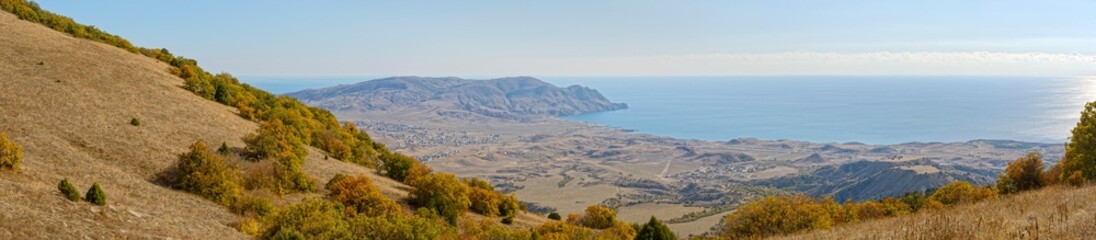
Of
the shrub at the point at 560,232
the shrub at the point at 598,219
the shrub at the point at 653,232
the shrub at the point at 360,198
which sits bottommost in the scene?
the shrub at the point at 598,219

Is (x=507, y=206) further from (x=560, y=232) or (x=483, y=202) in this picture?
(x=560, y=232)

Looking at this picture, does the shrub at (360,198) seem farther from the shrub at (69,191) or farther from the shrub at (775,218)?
the shrub at (775,218)

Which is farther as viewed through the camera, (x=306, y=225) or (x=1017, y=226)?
(x=306, y=225)

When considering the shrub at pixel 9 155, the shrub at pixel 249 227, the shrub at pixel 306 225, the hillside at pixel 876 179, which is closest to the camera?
the shrub at pixel 9 155

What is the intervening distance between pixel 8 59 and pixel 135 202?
21390mm

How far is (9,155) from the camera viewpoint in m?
16.7

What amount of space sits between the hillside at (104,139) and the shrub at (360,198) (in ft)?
6.47

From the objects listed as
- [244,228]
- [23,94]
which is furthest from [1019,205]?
[23,94]

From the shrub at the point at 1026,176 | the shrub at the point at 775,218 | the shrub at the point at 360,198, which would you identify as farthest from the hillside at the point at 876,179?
the shrub at the point at 360,198

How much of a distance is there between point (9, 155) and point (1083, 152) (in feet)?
142

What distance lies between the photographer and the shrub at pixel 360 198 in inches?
980

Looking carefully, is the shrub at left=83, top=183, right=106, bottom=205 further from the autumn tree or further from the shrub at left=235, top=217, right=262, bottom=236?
the autumn tree

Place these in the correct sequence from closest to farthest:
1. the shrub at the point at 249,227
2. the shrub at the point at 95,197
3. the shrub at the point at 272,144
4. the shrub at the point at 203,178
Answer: the shrub at the point at 95,197
the shrub at the point at 249,227
the shrub at the point at 203,178
the shrub at the point at 272,144

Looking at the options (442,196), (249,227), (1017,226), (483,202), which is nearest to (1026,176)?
(1017,226)
